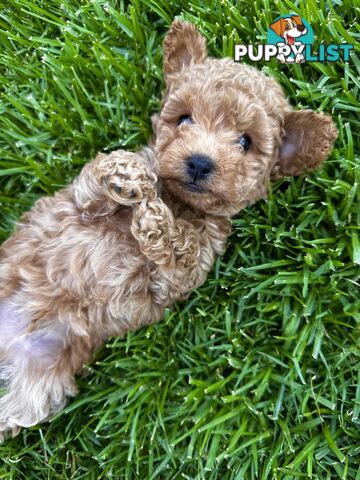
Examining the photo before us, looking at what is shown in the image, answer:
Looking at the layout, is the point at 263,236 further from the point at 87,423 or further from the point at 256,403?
the point at 87,423

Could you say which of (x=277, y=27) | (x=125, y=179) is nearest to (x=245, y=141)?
(x=125, y=179)

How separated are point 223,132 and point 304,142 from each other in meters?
0.48

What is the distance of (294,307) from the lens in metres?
3.17

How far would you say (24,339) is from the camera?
9.66 ft

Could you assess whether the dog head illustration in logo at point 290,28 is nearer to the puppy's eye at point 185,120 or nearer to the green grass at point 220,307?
the green grass at point 220,307

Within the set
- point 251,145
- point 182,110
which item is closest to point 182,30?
point 182,110

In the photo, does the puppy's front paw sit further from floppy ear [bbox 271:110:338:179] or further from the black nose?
floppy ear [bbox 271:110:338:179]

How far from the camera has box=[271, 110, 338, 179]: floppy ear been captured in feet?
8.91

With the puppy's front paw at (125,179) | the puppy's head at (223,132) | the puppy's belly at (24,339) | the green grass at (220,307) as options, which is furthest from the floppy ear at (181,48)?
the puppy's belly at (24,339)

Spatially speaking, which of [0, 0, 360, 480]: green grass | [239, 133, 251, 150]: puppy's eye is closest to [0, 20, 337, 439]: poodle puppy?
[239, 133, 251, 150]: puppy's eye

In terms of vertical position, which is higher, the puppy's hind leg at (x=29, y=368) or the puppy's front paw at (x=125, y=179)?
the puppy's front paw at (x=125, y=179)

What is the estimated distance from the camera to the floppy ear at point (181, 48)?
2.88 metres

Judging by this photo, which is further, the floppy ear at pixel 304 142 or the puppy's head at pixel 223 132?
the floppy ear at pixel 304 142

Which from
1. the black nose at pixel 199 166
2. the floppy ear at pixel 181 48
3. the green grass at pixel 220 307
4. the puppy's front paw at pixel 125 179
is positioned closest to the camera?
the black nose at pixel 199 166
